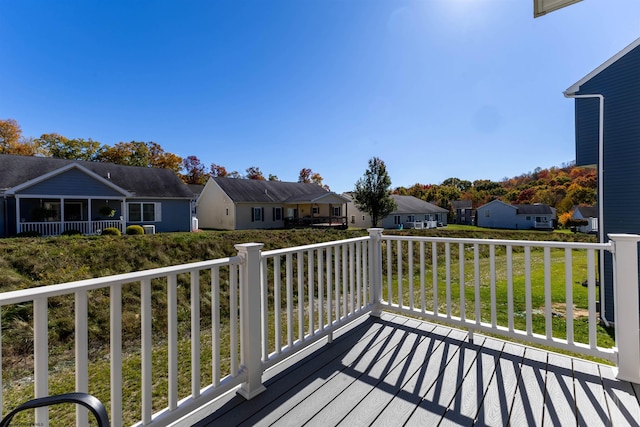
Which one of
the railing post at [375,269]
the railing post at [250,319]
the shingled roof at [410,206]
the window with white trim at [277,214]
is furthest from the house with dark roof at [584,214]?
the railing post at [250,319]

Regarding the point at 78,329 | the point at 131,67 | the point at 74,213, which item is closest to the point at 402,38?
the point at 78,329

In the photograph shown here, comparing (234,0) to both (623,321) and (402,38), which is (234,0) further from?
(623,321)

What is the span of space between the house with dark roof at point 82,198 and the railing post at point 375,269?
13.9 m

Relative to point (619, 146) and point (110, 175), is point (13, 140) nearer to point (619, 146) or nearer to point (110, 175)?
point (110, 175)

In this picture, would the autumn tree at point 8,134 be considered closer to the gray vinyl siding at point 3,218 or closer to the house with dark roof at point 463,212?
the gray vinyl siding at point 3,218

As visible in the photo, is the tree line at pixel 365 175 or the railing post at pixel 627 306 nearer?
the railing post at pixel 627 306

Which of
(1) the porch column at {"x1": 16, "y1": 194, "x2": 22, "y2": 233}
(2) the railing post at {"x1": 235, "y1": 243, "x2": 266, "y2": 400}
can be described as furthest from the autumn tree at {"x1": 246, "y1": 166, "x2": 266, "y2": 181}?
(2) the railing post at {"x1": 235, "y1": 243, "x2": 266, "y2": 400}

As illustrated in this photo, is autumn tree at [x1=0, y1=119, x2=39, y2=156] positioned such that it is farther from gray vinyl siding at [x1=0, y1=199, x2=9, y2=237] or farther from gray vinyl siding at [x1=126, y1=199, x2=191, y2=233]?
gray vinyl siding at [x1=126, y1=199, x2=191, y2=233]

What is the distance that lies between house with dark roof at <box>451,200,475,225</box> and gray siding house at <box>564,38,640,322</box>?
39098 millimetres

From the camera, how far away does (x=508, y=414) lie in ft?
5.84

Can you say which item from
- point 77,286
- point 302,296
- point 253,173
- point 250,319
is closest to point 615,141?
point 302,296

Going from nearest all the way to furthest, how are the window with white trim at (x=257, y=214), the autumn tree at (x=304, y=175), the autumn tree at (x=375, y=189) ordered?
the window with white trim at (x=257, y=214) < the autumn tree at (x=375, y=189) < the autumn tree at (x=304, y=175)

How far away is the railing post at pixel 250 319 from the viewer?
1972mm

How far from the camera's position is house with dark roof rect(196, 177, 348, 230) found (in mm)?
19734
